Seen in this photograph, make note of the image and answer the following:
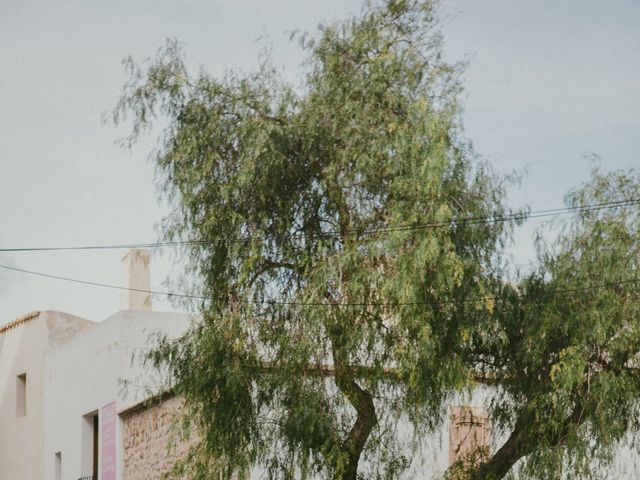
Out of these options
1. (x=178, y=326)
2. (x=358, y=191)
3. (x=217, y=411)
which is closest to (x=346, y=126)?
(x=358, y=191)

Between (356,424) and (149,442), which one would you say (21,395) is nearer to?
(149,442)

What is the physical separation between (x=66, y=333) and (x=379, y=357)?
13296mm

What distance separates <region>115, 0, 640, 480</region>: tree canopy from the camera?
43.1 ft

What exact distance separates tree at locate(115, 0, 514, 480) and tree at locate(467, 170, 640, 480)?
677 millimetres

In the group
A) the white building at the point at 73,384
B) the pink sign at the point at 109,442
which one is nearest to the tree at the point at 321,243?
the white building at the point at 73,384

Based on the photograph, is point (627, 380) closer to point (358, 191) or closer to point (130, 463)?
point (358, 191)

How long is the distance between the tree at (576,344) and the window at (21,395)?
14.9 metres

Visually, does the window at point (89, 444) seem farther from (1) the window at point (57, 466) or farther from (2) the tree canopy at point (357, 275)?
(2) the tree canopy at point (357, 275)

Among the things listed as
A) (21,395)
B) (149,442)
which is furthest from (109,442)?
(21,395)

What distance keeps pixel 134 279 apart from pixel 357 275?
11.9 m

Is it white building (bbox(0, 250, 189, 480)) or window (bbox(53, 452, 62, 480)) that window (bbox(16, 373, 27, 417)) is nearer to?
white building (bbox(0, 250, 189, 480))

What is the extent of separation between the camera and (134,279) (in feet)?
79.2

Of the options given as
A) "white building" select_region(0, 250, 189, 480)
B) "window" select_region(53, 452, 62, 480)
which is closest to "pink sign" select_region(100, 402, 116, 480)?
"white building" select_region(0, 250, 189, 480)

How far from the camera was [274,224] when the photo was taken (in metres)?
13.7
